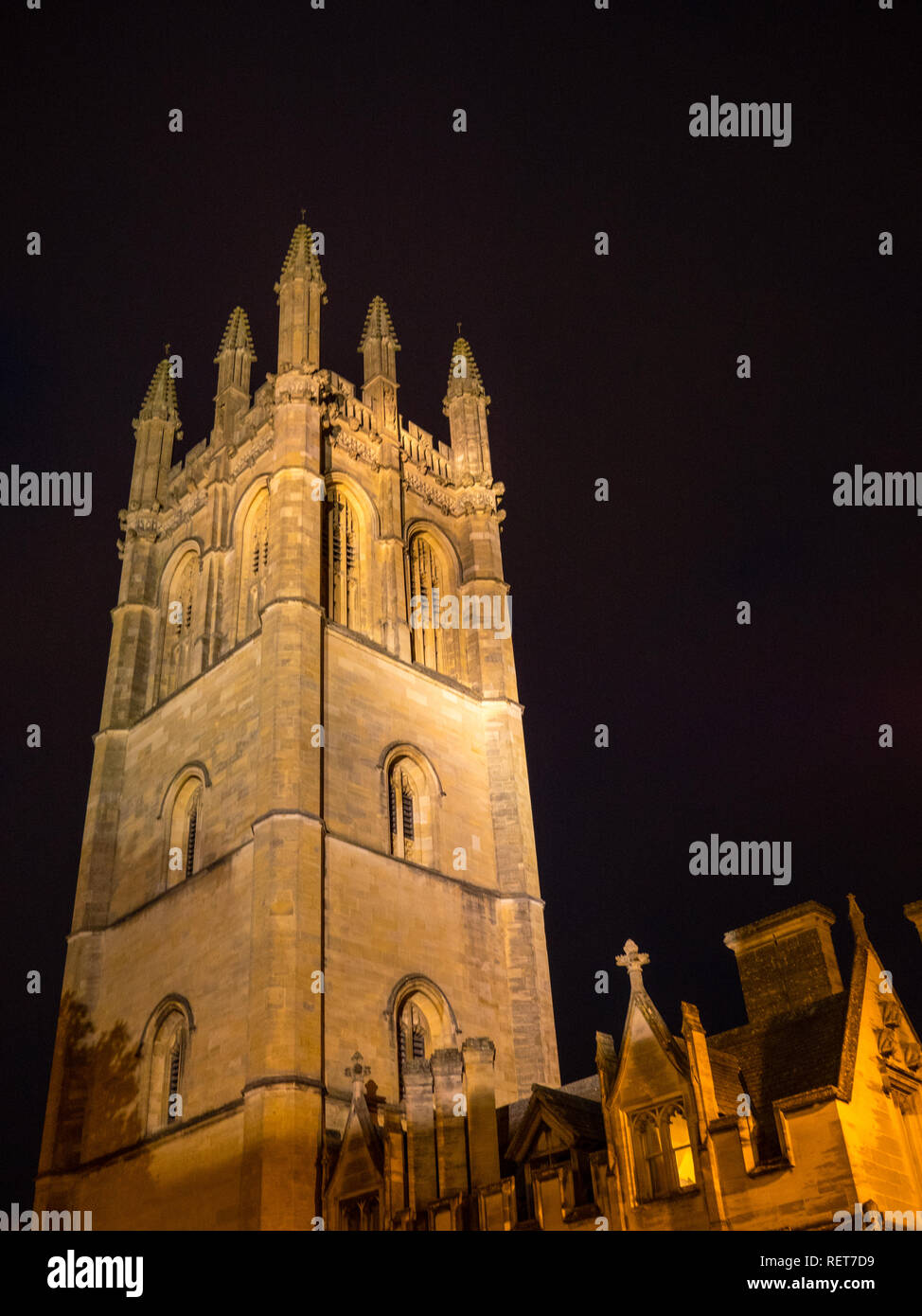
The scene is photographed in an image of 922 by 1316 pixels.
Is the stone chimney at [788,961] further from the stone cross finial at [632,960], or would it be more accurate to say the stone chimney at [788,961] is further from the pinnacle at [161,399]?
the pinnacle at [161,399]

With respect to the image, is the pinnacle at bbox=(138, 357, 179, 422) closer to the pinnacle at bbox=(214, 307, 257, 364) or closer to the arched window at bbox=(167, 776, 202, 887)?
the pinnacle at bbox=(214, 307, 257, 364)

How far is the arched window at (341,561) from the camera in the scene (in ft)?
122

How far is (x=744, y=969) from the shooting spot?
79.4 ft

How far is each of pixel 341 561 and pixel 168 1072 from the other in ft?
50.5

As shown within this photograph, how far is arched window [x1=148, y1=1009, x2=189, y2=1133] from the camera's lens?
98.6ft

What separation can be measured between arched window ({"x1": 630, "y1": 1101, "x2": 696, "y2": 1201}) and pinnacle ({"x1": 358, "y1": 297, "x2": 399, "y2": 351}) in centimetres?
3212

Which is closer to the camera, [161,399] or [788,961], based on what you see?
[788,961]

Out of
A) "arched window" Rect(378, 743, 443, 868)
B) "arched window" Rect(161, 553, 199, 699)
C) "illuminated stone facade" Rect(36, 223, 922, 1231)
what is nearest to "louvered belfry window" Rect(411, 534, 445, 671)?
"illuminated stone facade" Rect(36, 223, 922, 1231)

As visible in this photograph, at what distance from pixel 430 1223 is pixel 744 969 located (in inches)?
294

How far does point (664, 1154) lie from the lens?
19.5m

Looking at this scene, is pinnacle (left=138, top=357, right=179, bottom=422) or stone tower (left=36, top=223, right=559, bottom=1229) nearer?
stone tower (left=36, top=223, right=559, bottom=1229)

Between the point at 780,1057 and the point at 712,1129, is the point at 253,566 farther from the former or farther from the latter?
the point at 712,1129

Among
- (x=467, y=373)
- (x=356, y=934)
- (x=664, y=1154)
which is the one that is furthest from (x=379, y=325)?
(x=664, y=1154)
